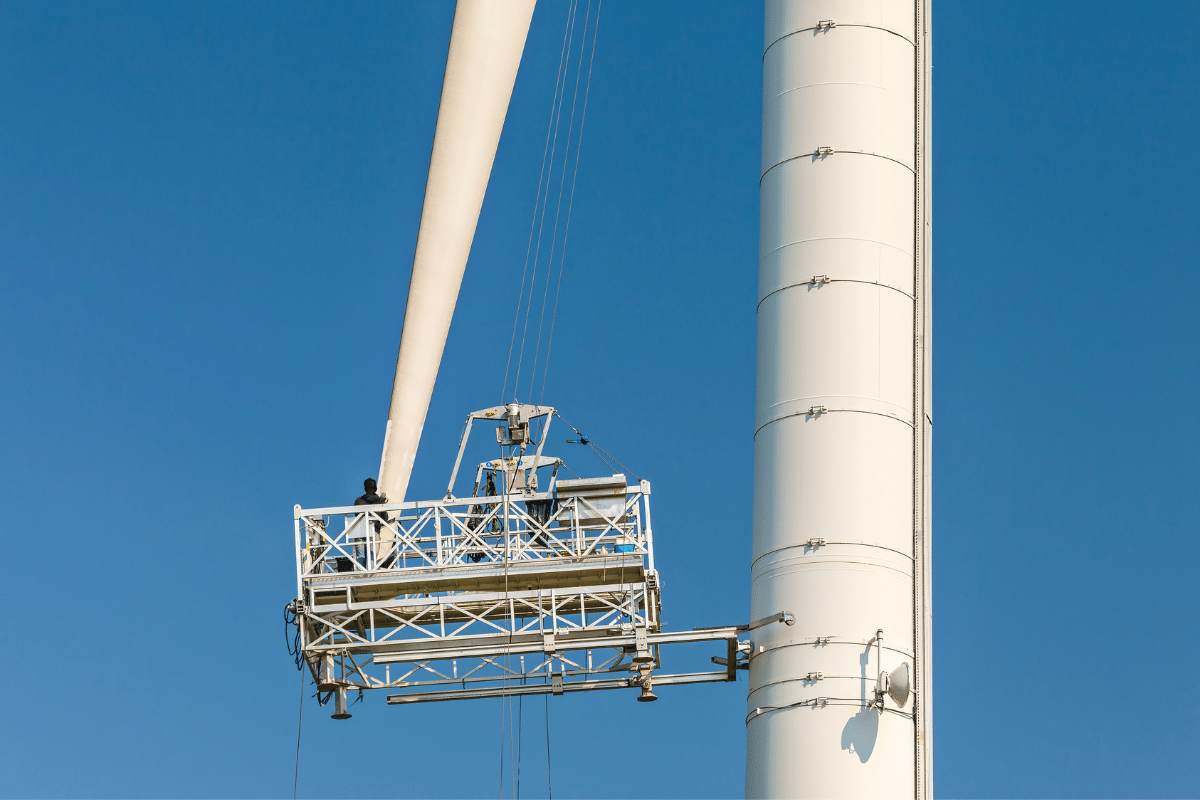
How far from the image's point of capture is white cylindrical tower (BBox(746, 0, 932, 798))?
28969 millimetres

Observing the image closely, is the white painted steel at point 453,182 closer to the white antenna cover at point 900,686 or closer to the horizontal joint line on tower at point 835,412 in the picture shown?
the horizontal joint line on tower at point 835,412

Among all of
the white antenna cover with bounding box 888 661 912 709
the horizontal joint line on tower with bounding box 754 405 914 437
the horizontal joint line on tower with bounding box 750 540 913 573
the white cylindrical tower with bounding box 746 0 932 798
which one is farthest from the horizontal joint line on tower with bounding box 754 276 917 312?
the white antenna cover with bounding box 888 661 912 709

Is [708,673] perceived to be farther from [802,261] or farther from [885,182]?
[885,182]

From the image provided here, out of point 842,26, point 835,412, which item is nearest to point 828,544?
point 835,412

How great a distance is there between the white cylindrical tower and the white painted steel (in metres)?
5.70

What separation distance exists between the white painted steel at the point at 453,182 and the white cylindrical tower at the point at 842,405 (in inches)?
224

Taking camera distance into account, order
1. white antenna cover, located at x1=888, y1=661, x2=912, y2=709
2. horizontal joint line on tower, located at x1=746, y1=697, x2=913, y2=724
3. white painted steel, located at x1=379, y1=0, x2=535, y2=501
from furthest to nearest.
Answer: white painted steel, located at x1=379, y1=0, x2=535, y2=501
horizontal joint line on tower, located at x1=746, y1=697, x2=913, y2=724
white antenna cover, located at x1=888, y1=661, x2=912, y2=709

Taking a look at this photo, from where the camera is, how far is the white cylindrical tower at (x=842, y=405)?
95.0 feet

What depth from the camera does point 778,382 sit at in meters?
31.2

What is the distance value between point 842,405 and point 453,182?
32.5 feet

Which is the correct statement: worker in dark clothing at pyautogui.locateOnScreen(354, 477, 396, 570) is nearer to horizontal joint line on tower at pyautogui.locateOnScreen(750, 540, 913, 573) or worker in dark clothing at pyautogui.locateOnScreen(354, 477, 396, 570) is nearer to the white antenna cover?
horizontal joint line on tower at pyautogui.locateOnScreen(750, 540, 913, 573)

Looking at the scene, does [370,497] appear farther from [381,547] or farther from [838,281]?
[838,281]

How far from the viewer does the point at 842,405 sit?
100 feet

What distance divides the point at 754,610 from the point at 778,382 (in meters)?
4.10
